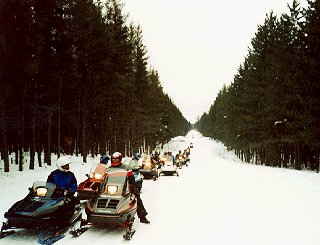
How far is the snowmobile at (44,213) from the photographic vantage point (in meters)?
8.09

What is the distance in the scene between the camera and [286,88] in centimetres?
3394

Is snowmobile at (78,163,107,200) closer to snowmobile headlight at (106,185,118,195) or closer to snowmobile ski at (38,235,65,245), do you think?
snowmobile headlight at (106,185,118,195)

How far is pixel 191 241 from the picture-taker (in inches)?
348

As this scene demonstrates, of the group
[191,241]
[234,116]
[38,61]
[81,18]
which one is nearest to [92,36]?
[81,18]

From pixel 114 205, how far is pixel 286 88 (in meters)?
28.6

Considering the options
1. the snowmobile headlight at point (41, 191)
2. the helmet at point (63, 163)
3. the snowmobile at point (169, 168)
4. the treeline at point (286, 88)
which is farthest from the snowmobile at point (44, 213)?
the treeline at point (286, 88)

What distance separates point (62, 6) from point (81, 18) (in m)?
1.89

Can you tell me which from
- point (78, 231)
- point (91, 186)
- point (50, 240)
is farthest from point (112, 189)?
point (91, 186)

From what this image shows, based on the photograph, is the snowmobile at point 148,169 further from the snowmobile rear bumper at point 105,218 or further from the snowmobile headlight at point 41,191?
the snowmobile headlight at point 41,191

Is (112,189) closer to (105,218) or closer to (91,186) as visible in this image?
(105,218)

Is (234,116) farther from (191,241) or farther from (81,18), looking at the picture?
(191,241)

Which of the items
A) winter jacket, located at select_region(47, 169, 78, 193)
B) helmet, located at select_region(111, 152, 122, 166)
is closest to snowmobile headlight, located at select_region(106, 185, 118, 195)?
winter jacket, located at select_region(47, 169, 78, 193)

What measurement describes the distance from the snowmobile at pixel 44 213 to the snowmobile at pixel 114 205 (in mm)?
475

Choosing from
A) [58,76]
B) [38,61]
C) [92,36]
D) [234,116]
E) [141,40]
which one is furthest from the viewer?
[234,116]
